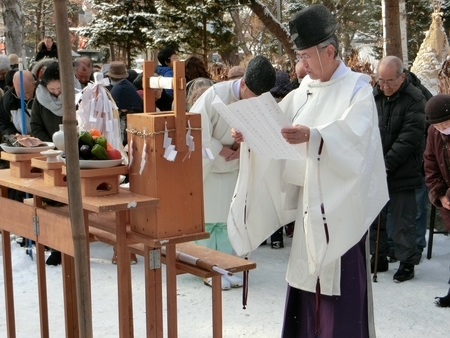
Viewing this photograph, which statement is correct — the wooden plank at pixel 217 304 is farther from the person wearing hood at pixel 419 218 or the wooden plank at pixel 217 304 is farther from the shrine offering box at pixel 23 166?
the person wearing hood at pixel 419 218

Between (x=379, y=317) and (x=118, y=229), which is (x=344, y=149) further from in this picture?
(x=379, y=317)

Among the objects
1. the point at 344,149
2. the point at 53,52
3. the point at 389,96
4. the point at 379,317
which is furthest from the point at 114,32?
the point at 344,149

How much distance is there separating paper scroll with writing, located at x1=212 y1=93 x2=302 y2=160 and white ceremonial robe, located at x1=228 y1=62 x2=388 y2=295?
120 millimetres

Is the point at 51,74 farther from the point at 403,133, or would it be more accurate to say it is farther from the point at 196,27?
the point at 196,27

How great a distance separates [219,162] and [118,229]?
223 centimetres

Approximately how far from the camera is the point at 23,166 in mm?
3340

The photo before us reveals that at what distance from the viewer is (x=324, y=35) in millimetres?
3125

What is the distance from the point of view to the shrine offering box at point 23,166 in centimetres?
332

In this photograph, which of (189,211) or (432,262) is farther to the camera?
(432,262)

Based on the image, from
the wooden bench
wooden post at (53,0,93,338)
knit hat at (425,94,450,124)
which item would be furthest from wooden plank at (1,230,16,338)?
knit hat at (425,94,450,124)

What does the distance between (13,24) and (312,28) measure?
406 inches

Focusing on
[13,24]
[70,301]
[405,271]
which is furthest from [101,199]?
[13,24]

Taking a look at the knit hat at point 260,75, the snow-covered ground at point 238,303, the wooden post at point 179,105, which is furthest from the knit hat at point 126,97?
the wooden post at point 179,105

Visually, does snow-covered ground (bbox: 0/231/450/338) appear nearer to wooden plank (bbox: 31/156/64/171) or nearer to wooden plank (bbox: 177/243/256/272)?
wooden plank (bbox: 177/243/256/272)
